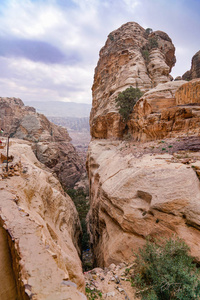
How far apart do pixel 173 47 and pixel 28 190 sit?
36.5m

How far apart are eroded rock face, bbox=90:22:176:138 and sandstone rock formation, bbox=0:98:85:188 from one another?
1332 cm

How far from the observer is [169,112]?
37.9 feet

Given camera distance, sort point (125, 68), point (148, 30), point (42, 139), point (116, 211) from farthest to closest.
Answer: point (42, 139), point (148, 30), point (125, 68), point (116, 211)

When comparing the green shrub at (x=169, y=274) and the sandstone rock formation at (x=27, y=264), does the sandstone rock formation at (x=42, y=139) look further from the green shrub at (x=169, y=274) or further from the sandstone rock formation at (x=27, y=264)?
the green shrub at (x=169, y=274)

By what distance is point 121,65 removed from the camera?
23891 millimetres

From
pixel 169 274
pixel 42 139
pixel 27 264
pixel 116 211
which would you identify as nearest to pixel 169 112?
pixel 116 211

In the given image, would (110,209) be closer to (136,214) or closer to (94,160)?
(136,214)

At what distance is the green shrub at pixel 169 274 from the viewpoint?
3.37 meters

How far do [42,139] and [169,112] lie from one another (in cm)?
2978

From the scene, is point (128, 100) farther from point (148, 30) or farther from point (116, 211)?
point (148, 30)

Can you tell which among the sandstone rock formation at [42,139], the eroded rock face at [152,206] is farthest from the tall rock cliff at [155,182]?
the sandstone rock formation at [42,139]

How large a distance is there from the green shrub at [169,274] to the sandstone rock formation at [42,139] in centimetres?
2533

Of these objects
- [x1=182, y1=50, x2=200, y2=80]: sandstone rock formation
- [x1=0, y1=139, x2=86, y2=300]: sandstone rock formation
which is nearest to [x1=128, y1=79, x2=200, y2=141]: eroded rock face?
[x1=0, y1=139, x2=86, y2=300]: sandstone rock formation

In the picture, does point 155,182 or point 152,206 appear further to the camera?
point 155,182
